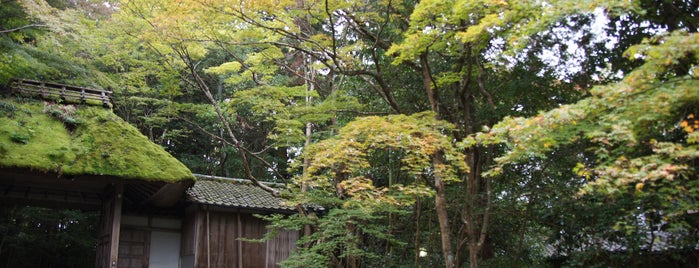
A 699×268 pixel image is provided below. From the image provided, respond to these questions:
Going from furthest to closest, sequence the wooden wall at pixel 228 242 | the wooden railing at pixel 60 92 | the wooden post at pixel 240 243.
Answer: the wooden post at pixel 240 243
the wooden wall at pixel 228 242
the wooden railing at pixel 60 92

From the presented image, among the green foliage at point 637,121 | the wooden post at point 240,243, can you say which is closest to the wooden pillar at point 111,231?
the wooden post at point 240,243

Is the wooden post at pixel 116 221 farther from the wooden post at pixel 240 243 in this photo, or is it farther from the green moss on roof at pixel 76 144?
the wooden post at pixel 240 243

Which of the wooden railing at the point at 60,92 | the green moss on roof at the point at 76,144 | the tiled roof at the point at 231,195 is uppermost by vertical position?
the wooden railing at the point at 60,92

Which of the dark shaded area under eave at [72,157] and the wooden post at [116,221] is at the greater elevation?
the dark shaded area under eave at [72,157]

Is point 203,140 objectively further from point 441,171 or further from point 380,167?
point 441,171

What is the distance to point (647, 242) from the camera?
7.05 metres

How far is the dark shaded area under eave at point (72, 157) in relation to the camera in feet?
24.2

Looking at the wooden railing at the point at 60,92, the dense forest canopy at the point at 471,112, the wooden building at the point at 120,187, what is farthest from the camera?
the wooden railing at the point at 60,92

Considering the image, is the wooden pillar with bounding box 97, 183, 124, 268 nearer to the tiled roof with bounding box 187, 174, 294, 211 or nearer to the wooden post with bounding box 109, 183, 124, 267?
the wooden post with bounding box 109, 183, 124, 267

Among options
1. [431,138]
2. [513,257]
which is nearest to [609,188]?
[431,138]

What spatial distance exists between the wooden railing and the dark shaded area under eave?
167mm

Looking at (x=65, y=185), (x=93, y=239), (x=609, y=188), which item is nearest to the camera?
(x=609, y=188)

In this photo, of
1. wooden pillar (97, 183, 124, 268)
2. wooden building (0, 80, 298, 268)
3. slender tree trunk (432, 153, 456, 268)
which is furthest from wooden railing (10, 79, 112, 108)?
slender tree trunk (432, 153, 456, 268)

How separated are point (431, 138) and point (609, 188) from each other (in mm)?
2712
